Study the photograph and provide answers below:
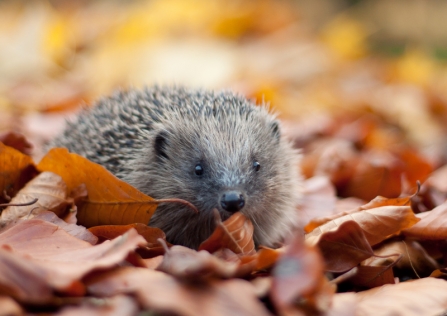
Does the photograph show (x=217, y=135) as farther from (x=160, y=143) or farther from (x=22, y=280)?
(x=22, y=280)

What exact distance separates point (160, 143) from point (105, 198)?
735mm

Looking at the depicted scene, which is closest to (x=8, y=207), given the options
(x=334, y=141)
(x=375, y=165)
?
(x=375, y=165)

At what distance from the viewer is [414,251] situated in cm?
313

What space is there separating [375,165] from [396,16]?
→ 1332 centimetres

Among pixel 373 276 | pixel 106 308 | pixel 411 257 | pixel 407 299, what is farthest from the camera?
pixel 411 257

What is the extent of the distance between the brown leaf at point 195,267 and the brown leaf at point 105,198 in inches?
25.8

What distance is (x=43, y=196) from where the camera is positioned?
310 cm

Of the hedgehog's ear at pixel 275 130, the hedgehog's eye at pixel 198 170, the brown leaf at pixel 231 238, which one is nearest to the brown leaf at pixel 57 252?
the brown leaf at pixel 231 238

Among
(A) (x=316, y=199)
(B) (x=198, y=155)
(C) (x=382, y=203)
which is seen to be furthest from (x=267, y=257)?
(A) (x=316, y=199)

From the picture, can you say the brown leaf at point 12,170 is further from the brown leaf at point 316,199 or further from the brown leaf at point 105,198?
the brown leaf at point 316,199

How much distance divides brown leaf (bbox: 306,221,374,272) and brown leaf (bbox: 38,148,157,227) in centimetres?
99

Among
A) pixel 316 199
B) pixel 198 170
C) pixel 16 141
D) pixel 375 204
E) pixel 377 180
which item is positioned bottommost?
pixel 316 199

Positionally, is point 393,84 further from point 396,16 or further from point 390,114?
point 396,16

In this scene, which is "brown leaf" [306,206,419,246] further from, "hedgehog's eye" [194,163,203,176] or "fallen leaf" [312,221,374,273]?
"hedgehog's eye" [194,163,203,176]
